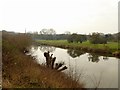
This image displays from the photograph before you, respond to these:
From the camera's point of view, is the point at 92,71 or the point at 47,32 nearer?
the point at 92,71

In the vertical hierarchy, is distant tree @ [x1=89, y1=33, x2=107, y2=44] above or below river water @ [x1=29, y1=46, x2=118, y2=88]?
above

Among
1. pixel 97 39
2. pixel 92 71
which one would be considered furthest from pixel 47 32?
pixel 92 71

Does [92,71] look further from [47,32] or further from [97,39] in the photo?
[47,32]

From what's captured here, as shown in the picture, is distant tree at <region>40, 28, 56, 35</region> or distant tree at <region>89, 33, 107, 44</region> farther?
distant tree at <region>40, 28, 56, 35</region>

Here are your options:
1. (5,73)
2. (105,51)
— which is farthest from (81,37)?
(5,73)

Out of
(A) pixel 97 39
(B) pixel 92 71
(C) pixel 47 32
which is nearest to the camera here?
(B) pixel 92 71

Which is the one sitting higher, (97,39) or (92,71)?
(97,39)

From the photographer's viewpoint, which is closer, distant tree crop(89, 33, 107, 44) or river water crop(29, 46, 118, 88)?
river water crop(29, 46, 118, 88)

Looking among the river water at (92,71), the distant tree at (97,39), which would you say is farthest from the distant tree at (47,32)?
the river water at (92,71)

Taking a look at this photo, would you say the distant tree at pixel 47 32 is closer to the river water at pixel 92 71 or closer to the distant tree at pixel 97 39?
the distant tree at pixel 97 39

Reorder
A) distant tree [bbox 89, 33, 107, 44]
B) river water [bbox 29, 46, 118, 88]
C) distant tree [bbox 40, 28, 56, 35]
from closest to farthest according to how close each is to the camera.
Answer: river water [bbox 29, 46, 118, 88]
distant tree [bbox 89, 33, 107, 44]
distant tree [bbox 40, 28, 56, 35]

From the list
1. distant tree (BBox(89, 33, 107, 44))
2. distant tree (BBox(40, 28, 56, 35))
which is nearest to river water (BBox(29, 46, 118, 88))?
distant tree (BBox(89, 33, 107, 44))

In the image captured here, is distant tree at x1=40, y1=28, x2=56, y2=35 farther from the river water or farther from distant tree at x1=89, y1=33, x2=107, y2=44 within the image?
the river water

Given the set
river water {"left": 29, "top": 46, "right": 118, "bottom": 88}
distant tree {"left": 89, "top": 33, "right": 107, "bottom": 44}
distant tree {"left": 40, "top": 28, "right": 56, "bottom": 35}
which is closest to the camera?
river water {"left": 29, "top": 46, "right": 118, "bottom": 88}
